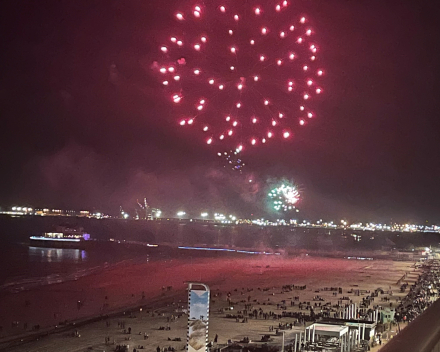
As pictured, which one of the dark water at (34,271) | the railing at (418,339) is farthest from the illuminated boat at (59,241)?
the railing at (418,339)

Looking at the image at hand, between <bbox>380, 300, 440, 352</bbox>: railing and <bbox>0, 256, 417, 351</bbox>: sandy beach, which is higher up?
<bbox>380, 300, 440, 352</bbox>: railing

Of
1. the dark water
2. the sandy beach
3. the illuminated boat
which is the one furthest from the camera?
the illuminated boat

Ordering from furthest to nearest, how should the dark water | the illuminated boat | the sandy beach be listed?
the illuminated boat
the dark water
the sandy beach

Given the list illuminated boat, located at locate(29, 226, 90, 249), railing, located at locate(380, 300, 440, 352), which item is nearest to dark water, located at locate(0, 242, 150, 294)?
illuminated boat, located at locate(29, 226, 90, 249)

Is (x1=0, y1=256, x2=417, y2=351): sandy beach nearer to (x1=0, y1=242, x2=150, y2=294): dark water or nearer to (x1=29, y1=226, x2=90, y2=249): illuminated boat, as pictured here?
(x1=0, y1=242, x2=150, y2=294): dark water

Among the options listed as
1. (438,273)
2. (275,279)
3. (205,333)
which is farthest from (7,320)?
(438,273)

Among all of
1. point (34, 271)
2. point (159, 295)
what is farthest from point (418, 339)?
point (34, 271)

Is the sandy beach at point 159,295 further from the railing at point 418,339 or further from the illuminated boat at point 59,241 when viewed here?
the illuminated boat at point 59,241

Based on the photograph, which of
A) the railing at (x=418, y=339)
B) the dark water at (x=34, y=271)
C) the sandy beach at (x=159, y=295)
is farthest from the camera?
the dark water at (x=34, y=271)
